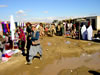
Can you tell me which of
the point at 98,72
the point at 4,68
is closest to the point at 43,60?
the point at 4,68

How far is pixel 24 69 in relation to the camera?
15.6 feet

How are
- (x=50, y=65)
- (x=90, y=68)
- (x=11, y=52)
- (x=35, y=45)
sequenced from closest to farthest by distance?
(x=90, y=68)
(x=50, y=65)
(x=35, y=45)
(x=11, y=52)

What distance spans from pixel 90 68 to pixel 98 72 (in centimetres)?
43

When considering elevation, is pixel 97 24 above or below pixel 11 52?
above

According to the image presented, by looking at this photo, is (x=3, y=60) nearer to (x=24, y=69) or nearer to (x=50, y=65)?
(x=24, y=69)

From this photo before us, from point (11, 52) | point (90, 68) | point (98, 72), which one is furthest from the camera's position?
point (11, 52)

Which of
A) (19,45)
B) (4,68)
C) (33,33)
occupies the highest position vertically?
(33,33)

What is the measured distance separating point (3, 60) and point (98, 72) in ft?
14.1

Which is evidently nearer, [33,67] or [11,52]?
[33,67]

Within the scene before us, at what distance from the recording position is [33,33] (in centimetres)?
540

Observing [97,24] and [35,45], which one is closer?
[35,45]

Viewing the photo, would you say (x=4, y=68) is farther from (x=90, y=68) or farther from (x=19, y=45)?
(x=90, y=68)

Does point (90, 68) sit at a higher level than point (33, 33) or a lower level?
lower

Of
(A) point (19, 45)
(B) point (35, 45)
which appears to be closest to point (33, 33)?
(B) point (35, 45)
